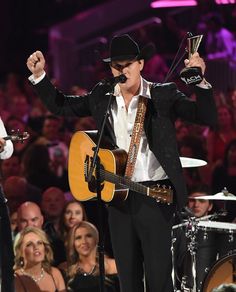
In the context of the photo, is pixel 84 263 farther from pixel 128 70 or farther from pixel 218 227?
pixel 128 70

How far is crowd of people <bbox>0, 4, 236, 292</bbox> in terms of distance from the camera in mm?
5570

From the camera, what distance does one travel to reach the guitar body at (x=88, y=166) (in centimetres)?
561

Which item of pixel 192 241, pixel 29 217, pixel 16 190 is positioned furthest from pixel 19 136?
pixel 16 190

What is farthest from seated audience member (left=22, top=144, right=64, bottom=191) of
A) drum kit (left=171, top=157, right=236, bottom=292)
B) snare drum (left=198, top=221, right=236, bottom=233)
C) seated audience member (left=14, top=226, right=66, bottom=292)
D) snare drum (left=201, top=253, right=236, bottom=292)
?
snare drum (left=201, top=253, right=236, bottom=292)

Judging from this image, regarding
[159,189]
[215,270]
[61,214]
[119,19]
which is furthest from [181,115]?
[119,19]

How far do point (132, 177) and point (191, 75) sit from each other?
792mm

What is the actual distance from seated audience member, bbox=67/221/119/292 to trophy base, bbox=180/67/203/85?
3.02m

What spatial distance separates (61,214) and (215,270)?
253 centimetres

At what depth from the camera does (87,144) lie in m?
5.89

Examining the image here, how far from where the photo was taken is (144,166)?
5613mm

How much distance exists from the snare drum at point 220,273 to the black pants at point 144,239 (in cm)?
83

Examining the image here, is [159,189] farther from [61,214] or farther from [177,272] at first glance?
[61,214]

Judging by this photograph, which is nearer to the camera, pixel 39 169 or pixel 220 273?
pixel 220 273

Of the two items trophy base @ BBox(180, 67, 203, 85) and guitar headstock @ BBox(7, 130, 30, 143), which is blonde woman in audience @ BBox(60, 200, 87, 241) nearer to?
guitar headstock @ BBox(7, 130, 30, 143)
